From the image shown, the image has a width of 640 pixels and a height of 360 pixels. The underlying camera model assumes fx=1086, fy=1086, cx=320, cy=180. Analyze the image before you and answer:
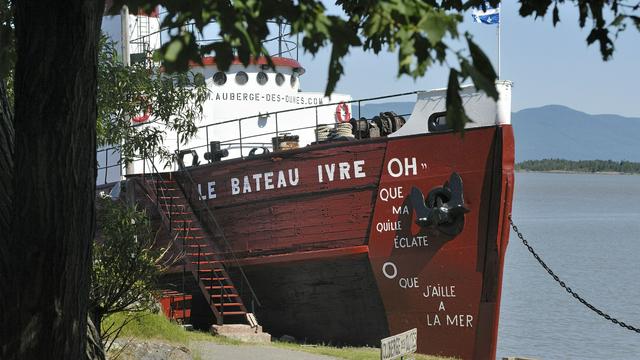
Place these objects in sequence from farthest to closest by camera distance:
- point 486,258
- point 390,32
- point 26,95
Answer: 1. point 486,258
2. point 26,95
3. point 390,32

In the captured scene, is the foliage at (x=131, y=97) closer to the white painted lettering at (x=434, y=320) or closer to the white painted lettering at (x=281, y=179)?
the white painted lettering at (x=281, y=179)

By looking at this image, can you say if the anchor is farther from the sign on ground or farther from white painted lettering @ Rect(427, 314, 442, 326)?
the sign on ground

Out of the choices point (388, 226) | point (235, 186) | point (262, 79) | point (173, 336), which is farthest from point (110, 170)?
point (173, 336)

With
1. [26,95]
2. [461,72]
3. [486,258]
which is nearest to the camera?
[461,72]

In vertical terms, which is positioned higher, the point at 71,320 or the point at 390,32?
the point at 390,32

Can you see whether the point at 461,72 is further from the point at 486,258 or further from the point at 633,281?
the point at 633,281

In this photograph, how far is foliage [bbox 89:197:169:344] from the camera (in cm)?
1002

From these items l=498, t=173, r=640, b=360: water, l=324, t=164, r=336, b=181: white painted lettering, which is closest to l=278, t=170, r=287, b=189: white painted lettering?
l=324, t=164, r=336, b=181: white painted lettering

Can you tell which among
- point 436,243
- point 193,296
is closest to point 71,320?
point 436,243

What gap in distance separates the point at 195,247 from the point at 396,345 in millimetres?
7581

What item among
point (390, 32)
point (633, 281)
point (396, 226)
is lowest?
point (633, 281)

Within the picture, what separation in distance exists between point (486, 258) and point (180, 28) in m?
10.7

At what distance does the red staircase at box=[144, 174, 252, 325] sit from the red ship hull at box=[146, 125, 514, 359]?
481mm

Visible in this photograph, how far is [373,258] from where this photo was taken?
1553cm
